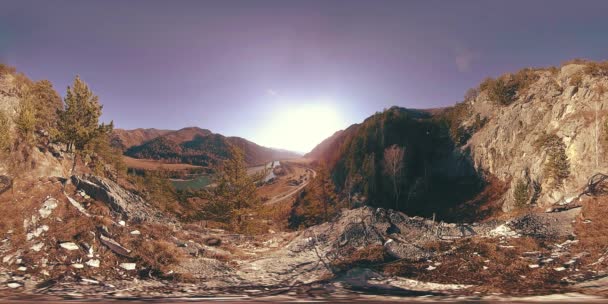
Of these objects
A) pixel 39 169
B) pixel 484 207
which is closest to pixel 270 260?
pixel 39 169

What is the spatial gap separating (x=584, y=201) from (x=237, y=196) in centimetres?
2843

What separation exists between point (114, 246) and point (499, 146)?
67463 millimetres

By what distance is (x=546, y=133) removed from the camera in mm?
49750

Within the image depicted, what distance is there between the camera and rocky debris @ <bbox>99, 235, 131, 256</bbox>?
13.1 metres

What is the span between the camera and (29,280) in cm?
1033

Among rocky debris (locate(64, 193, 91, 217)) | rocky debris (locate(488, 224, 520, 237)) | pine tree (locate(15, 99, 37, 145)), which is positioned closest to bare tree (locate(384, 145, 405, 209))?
rocky debris (locate(488, 224, 520, 237))

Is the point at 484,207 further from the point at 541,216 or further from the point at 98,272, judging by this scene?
the point at 98,272

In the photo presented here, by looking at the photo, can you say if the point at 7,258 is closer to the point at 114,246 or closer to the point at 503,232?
the point at 114,246

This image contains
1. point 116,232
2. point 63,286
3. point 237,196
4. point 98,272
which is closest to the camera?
point 63,286

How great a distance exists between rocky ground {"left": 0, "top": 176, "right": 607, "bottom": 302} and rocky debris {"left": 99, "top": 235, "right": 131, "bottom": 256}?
5 centimetres

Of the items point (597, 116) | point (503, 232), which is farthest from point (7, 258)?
point (597, 116)

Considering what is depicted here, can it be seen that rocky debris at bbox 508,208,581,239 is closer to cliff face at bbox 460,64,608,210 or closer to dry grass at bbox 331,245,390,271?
dry grass at bbox 331,245,390,271

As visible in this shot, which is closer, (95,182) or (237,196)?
(95,182)

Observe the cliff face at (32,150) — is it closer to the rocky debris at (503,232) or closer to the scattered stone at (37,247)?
the scattered stone at (37,247)
